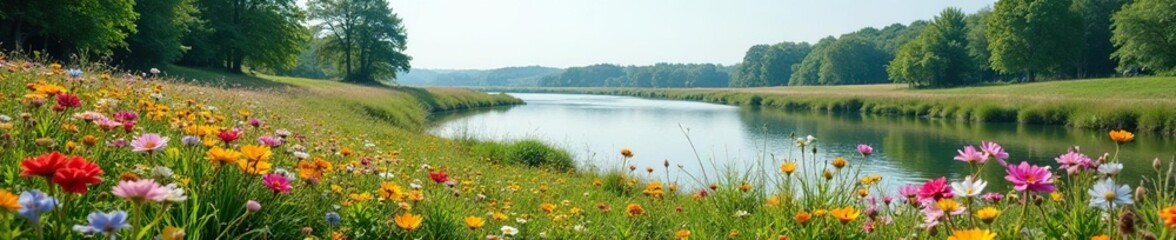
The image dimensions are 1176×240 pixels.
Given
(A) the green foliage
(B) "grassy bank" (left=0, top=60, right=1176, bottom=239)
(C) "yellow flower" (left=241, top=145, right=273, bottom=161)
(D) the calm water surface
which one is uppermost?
(C) "yellow flower" (left=241, top=145, right=273, bottom=161)

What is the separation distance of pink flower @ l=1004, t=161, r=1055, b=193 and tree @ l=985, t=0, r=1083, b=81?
45797 millimetres

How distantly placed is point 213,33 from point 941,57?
44582 mm

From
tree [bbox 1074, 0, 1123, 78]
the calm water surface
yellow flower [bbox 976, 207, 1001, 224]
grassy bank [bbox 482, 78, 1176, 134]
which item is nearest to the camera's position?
yellow flower [bbox 976, 207, 1001, 224]

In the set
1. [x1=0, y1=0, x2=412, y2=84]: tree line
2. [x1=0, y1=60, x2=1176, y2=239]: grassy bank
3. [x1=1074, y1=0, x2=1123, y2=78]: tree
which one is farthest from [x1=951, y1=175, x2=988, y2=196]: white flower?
[x1=1074, y1=0, x2=1123, y2=78]: tree

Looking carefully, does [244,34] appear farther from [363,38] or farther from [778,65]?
[778,65]

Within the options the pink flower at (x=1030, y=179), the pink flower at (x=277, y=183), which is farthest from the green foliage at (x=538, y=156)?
the pink flower at (x=1030, y=179)

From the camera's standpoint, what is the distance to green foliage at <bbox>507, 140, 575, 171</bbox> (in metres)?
11.4

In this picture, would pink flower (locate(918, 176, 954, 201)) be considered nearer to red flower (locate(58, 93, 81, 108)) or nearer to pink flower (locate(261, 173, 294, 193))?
pink flower (locate(261, 173, 294, 193))

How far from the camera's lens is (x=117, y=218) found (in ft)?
3.93

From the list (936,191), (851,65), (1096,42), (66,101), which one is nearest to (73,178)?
(66,101)

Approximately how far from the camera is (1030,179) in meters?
1.90

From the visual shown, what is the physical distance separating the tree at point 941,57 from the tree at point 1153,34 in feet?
46.8

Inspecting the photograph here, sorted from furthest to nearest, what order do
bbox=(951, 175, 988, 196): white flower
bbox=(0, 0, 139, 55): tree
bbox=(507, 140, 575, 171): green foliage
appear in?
bbox=(0, 0, 139, 55): tree, bbox=(507, 140, 575, 171): green foliage, bbox=(951, 175, 988, 196): white flower

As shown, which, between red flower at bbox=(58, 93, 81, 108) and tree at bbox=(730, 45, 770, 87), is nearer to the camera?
red flower at bbox=(58, 93, 81, 108)
